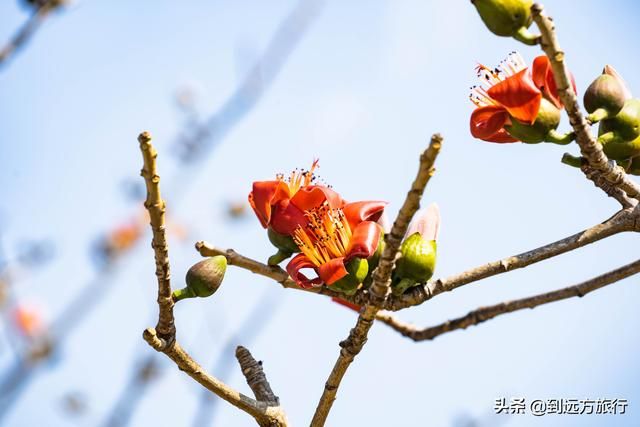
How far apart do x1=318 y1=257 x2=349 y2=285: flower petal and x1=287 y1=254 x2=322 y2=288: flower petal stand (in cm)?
6

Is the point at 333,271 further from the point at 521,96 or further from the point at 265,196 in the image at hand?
the point at 521,96

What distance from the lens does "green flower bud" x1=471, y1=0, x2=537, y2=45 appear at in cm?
144

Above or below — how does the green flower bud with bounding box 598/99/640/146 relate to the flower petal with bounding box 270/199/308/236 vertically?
above

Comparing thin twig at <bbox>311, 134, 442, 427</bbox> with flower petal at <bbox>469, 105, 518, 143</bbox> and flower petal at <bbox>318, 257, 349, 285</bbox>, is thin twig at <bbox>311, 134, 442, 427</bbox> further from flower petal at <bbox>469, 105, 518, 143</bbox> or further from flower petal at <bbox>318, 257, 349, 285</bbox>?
flower petal at <bbox>469, 105, 518, 143</bbox>

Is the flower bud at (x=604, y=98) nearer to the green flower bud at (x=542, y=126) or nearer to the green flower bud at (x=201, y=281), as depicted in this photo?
the green flower bud at (x=542, y=126)

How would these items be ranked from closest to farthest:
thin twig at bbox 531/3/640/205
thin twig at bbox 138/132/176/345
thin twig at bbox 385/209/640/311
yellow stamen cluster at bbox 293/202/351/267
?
1. thin twig at bbox 138/132/176/345
2. thin twig at bbox 531/3/640/205
3. thin twig at bbox 385/209/640/311
4. yellow stamen cluster at bbox 293/202/351/267

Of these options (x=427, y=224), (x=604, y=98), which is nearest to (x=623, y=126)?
(x=604, y=98)

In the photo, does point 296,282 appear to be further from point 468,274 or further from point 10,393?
point 10,393

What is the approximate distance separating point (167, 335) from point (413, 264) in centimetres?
54

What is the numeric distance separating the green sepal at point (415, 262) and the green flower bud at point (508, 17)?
0.48 meters

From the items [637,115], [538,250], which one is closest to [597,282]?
[538,250]

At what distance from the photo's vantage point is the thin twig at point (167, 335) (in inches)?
51.7

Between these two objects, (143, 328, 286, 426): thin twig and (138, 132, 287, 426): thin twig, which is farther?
(143, 328, 286, 426): thin twig

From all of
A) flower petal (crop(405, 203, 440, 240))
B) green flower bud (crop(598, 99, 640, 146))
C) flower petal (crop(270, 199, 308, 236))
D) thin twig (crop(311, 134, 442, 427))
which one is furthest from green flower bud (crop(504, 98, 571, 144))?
flower petal (crop(270, 199, 308, 236))
